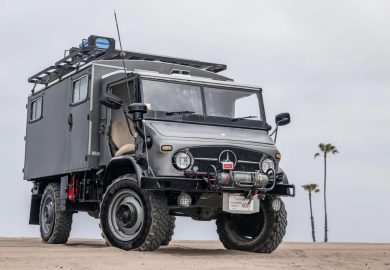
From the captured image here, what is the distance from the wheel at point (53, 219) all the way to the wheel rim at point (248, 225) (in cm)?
426

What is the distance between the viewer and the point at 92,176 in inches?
596

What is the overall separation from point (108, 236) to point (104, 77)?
130 inches

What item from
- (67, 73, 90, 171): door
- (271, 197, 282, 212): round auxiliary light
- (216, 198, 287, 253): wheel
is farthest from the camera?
(67, 73, 90, 171): door

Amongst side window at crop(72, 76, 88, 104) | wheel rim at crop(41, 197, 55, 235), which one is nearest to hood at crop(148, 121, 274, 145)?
side window at crop(72, 76, 88, 104)

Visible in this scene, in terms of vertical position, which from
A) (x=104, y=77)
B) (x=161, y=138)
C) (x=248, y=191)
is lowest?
(x=248, y=191)

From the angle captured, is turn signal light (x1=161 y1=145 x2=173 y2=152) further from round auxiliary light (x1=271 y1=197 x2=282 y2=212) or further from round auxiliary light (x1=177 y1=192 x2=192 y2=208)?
round auxiliary light (x1=271 y1=197 x2=282 y2=212)

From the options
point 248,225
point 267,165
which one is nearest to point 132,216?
point 267,165

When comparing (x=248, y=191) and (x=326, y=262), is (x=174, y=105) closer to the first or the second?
(x=248, y=191)

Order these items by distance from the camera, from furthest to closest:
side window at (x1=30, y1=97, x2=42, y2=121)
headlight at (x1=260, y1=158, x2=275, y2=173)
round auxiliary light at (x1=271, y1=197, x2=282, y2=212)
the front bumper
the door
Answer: side window at (x1=30, y1=97, x2=42, y2=121), the door, round auxiliary light at (x1=271, y1=197, x2=282, y2=212), headlight at (x1=260, y1=158, x2=275, y2=173), the front bumper

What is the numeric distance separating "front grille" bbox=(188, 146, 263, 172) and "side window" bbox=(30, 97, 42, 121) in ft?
22.8

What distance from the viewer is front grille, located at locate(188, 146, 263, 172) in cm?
1244

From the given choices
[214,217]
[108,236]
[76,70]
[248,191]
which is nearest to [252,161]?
[248,191]

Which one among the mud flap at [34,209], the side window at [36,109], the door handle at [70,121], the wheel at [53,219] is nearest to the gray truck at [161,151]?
the door handle at [70,121]

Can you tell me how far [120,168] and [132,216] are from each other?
1.22m
